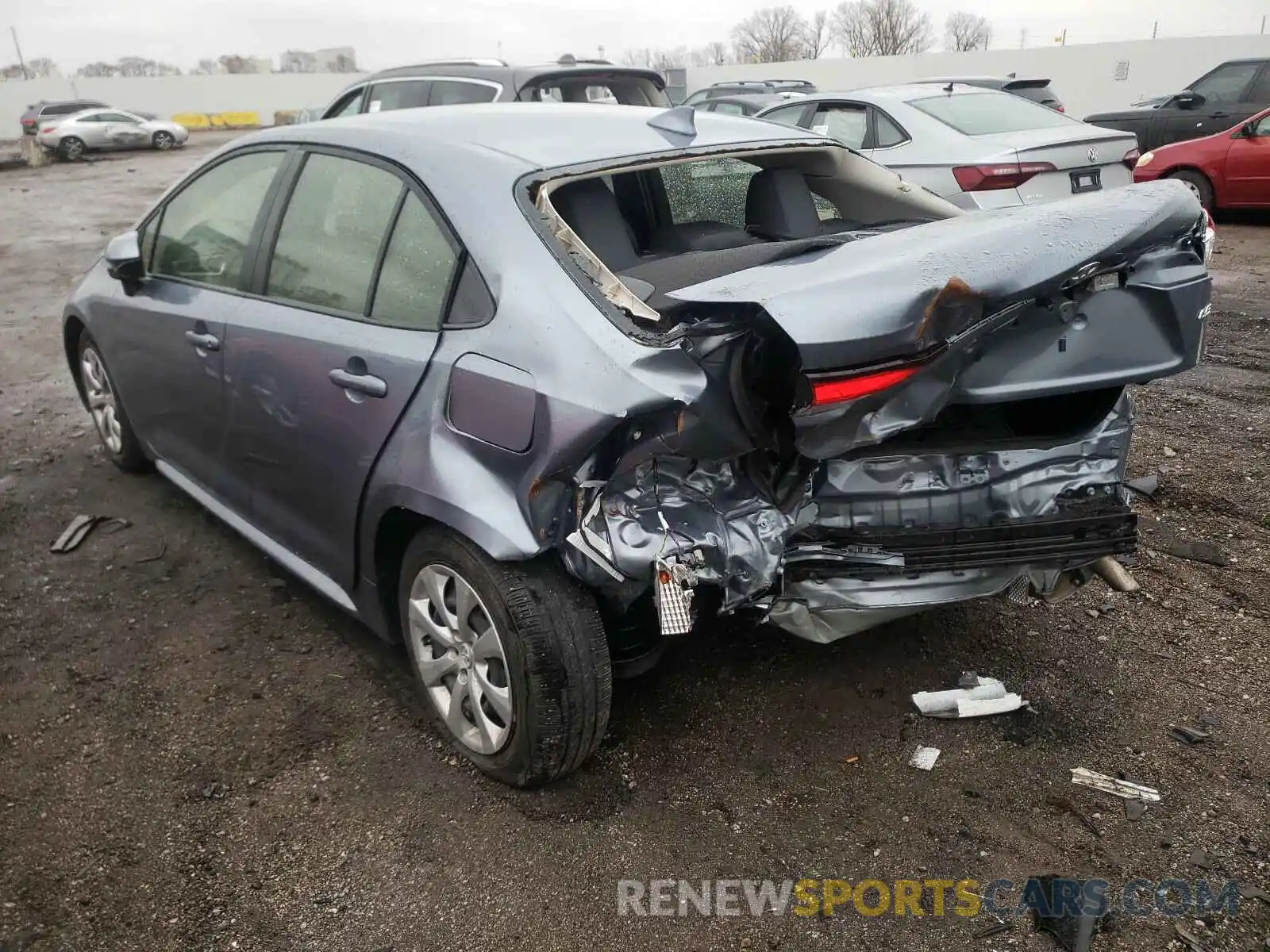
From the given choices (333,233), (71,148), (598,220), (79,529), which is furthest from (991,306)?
(71,148)

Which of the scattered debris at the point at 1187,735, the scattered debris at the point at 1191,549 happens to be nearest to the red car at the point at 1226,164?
the scattered debris at the point at 1191,549

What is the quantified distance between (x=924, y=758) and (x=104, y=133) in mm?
32358

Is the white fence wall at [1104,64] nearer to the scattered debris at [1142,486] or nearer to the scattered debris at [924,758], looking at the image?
the scattered debris at [1142,486]

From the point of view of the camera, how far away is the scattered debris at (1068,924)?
202 cm

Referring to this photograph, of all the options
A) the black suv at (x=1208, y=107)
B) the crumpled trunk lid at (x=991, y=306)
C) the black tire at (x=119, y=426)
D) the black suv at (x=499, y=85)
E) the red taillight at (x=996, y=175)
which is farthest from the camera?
the black suv at (x=1208, y=107)

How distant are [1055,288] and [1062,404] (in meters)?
0.68

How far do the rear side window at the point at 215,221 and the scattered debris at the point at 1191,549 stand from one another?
3.52 metres

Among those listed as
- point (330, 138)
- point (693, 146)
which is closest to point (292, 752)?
point (330, 138)

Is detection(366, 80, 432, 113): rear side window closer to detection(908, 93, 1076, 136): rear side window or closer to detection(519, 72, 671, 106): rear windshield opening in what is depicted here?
detection(519, 72, 671, 106): rear windshield opening

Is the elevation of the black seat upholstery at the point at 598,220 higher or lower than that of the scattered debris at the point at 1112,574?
higher

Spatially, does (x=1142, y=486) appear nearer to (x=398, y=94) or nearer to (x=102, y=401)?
(x=102, y=401)

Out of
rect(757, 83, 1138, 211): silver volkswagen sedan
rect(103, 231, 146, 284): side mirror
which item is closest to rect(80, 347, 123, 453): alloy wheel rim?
rect(103, 231, 146, 284): side mirror

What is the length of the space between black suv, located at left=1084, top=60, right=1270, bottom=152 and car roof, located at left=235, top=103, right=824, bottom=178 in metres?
10.7

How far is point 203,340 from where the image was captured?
3.24 metres
